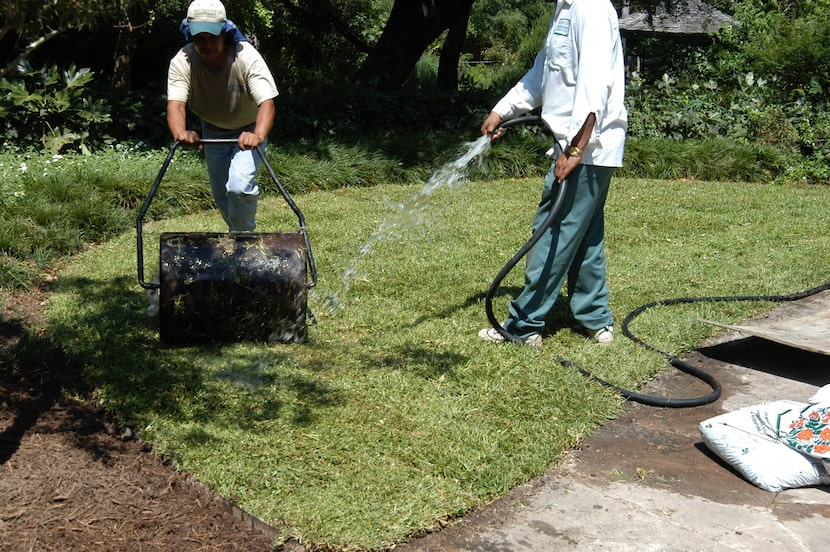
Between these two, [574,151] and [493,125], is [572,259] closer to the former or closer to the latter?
[574,151]

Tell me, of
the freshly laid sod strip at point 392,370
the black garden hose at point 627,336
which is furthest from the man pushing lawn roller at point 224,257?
the black garden hose at point 627,336

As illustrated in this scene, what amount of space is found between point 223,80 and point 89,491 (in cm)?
264

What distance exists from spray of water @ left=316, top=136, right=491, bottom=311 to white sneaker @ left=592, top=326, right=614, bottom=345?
132 cm

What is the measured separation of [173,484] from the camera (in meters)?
3.47

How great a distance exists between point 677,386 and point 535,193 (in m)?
5.38

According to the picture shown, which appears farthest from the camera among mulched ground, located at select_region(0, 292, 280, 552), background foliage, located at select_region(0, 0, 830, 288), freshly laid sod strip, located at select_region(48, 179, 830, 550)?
background foliage, located at select_region(0, 0, 830, 288)

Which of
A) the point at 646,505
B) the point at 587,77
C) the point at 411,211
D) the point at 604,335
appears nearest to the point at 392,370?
the point at 604,335

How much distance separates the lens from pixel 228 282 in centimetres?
465

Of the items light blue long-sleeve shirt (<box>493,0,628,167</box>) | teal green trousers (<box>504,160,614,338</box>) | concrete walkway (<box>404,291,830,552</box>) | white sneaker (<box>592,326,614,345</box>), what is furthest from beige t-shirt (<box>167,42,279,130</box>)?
concrete walkway (<box>404,291,830,552</box>)

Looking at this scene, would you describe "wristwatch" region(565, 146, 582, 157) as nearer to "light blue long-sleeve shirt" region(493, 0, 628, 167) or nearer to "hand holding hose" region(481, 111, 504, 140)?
"light blue long-sleeve shirt" region(493, 0, 628, 167)

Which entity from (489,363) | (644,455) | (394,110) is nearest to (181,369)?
(489,363)

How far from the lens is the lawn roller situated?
4.62 metres

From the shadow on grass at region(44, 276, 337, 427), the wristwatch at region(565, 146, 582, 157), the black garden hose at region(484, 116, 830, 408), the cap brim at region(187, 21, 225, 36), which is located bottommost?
the shadow on grass at region(44, 276, 337, 427)

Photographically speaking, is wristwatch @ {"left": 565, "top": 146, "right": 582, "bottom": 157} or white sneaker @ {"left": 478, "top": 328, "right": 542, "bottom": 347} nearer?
wristwatch @ {"left": 565, "top": 146, "right": 582, "bottom": 157}
